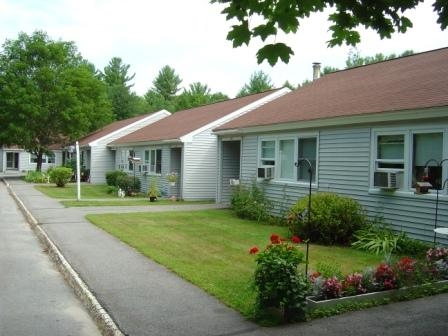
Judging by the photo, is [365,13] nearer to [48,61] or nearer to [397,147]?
[397,147]

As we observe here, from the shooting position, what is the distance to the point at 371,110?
12617mm

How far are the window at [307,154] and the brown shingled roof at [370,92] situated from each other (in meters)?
0.80

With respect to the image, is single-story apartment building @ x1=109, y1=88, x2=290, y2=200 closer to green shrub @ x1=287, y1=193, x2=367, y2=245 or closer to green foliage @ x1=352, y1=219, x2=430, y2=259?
green shrub @ x1=287, y1=193, x2=367, y2=245

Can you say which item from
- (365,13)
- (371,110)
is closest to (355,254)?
(371,110)

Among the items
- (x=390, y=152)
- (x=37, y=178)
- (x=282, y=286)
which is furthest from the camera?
(x=37, y=178)

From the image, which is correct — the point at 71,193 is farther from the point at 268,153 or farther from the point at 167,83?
the point at 167,83

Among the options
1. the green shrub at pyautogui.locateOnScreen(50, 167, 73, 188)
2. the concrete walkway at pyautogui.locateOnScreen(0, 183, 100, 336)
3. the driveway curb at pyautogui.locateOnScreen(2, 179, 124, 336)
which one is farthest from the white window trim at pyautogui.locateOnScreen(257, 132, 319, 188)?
the green shrub at pyautogui.locateOnScreen(50, 167, 73, 188)

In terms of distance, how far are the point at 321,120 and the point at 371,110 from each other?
6.12 feet

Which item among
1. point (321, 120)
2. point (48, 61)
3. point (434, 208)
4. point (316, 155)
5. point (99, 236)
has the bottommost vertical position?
point (99, 236)

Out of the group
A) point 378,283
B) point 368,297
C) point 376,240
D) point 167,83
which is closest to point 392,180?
point 376,240

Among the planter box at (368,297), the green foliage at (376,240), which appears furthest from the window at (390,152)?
the planter box at (368,297)

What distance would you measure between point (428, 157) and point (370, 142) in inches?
69.6

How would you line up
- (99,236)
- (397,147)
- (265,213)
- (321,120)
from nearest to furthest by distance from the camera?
(397,147) < (99,236) < (321,120) < (265,213)

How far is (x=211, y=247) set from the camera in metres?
11.6
